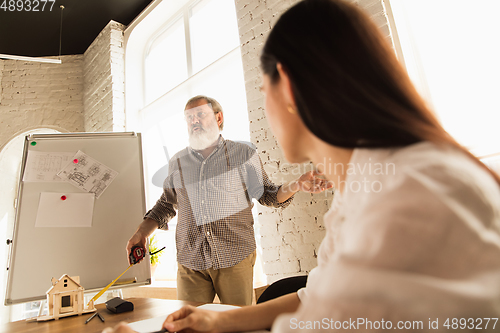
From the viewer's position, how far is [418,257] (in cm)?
25

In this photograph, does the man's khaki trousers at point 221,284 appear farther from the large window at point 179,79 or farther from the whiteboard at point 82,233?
the large window at point 179,79

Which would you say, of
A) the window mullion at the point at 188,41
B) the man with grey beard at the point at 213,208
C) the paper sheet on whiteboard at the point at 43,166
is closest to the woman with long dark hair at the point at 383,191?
the man with grey beard at the point at 213,208

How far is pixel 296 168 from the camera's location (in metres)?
1.76

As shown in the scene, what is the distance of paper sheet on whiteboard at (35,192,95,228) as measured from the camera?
1755mm

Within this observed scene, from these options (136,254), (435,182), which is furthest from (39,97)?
(435,182)

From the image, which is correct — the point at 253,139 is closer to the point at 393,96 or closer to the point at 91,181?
the point at 91,181

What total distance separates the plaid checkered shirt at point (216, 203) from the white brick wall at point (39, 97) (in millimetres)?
2790

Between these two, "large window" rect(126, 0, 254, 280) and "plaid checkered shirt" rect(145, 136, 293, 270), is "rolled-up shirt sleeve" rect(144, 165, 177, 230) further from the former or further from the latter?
"large window" rect(126, 0, 254, 280)

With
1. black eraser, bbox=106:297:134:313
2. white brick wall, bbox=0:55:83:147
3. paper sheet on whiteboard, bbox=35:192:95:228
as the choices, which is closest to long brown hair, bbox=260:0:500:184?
black eraser, bbox=106:297:134:313

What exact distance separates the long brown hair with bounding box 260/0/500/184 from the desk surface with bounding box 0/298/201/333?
2.39ft

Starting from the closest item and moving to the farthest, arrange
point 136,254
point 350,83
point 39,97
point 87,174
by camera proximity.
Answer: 1. point 350,83
2. point 136,254
3. point 87,174
4. point 39,97

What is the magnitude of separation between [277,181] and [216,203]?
44 cm

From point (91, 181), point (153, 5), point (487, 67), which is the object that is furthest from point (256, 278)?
point (153, 5)

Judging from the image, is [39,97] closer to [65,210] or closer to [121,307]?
[65,210]
